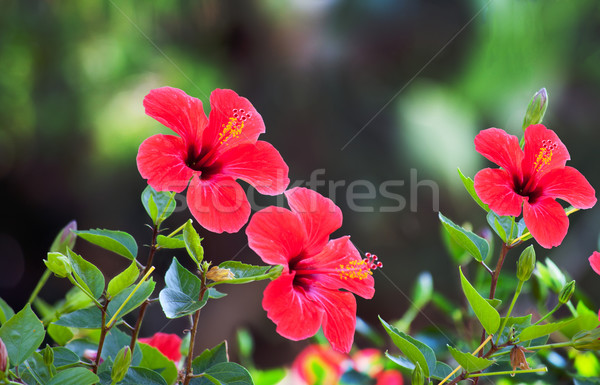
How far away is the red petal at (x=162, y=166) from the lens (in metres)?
0.50

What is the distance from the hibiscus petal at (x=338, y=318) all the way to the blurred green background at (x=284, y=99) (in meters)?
2.49

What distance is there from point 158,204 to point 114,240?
0.05 metres

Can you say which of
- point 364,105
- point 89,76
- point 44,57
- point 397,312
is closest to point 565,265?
point 397,312

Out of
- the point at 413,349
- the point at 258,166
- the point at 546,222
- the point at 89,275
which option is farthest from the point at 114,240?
the point at 546,222

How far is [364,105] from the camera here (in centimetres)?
346

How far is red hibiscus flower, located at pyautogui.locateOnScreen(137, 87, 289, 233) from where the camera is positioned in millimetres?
502

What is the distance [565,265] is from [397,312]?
A: 1.12 m

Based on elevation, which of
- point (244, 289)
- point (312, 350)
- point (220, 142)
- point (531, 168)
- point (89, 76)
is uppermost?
point (531, 168)

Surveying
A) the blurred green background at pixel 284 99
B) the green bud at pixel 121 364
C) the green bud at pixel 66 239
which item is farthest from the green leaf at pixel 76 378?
the blurred green background at pixel 284 99

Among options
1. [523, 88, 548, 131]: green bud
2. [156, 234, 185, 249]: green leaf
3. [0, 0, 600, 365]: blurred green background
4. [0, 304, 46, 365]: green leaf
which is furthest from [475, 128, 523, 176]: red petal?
[0, 0, 600, 365]: blurred green background

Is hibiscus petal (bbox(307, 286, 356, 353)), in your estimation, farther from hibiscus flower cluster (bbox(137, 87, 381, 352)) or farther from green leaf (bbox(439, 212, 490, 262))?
green leaf (bbox(439, 212, 490, 262))

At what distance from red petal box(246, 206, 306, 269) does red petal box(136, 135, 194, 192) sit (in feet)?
0.26

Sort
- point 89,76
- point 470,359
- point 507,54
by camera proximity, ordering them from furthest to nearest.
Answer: point 89,76
point 507,54
point 470,359

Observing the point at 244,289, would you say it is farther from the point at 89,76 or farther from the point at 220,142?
the point at 220,142
